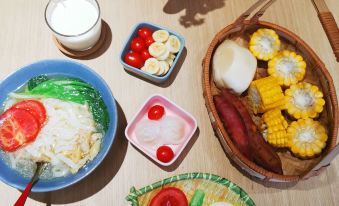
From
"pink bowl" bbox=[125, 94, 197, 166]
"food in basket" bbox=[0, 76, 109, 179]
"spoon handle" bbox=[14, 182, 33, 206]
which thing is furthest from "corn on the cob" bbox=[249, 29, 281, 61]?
"spoon handle" bbox=[14, 182, 33, 206]

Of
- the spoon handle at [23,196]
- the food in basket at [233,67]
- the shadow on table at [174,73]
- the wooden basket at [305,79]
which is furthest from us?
the shadow on table at [174,73]

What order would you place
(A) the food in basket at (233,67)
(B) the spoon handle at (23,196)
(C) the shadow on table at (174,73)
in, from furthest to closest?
(C) the shadow on table at (174,73)
(A) the food in basket at (233,67)
(B) the spoon handle at (23,196)

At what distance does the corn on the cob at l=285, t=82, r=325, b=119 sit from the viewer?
4.21 ft

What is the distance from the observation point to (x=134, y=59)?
1.32m

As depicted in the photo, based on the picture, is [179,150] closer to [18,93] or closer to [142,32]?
[142,32]

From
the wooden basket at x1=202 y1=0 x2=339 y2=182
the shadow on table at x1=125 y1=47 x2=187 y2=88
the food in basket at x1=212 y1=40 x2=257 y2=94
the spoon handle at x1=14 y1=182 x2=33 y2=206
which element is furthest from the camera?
the shadow on table at x1=125 y1=47 x2=187 y2=88

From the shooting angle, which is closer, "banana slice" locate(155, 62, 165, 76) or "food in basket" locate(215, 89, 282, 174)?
"food in basket" locate(215, 89, 282, 174)

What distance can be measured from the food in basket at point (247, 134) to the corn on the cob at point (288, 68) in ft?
0.69

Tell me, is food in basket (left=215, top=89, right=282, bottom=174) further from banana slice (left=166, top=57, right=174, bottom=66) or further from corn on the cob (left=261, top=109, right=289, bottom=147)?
banana slice (left=166, top=57, right=174, bottom=66)

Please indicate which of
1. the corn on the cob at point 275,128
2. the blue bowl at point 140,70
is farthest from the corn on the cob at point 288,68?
the blue bowl at point 140,70

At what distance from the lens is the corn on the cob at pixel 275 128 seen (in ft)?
4.05

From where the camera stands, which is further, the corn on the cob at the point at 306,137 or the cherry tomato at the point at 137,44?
the cherry tomato at the point at 137,44

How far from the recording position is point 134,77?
1.38m

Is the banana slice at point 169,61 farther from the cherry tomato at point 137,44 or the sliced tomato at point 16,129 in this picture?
the sliced tomato at point 16,129
